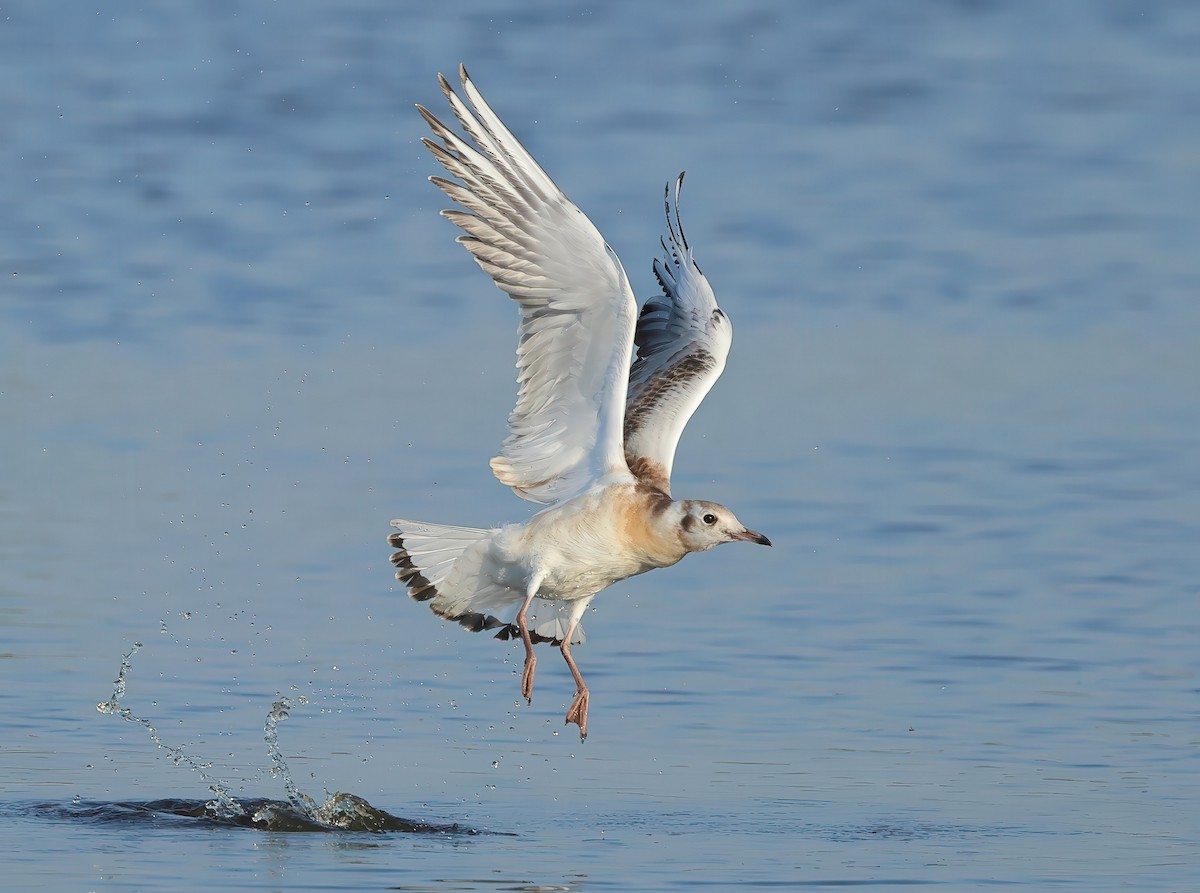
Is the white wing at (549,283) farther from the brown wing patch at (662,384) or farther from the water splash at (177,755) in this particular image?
the water splash at (177,755)

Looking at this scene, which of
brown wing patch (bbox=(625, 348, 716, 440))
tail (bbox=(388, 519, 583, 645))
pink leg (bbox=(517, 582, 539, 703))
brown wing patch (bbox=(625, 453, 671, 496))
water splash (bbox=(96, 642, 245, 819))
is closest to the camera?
water splash (bbox=(96, 642, 245, 819))

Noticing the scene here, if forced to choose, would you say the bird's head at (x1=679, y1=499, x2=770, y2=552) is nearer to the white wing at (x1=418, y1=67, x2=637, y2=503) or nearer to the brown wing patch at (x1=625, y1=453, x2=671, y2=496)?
the white wing at (x1=418, y1=67, x2=637, y2=503)

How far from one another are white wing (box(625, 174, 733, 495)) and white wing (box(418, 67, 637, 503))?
546 millimetres

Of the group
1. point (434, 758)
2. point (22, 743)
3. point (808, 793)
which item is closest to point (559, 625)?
point (434, 758)

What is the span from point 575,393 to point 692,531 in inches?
33.5

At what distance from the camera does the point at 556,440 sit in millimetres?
11602

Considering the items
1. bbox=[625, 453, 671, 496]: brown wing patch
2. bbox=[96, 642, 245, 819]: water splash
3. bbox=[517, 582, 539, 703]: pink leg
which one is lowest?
bbox=[96, 642, 245, 819]: water splash

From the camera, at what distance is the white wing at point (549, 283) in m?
10.8

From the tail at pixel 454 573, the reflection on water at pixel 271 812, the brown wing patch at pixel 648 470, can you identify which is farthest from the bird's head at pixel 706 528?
the reflection on water at pixel 271 812

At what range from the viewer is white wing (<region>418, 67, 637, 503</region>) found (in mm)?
10836

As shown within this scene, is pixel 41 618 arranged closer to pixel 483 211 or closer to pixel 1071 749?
pixel 483 211

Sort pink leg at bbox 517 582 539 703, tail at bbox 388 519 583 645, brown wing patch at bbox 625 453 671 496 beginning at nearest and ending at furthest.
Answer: pink leg at bbox 517 582 539 703
tail at bbox 388 519 583 645
brown wing patch at bbox 625 453 671 496

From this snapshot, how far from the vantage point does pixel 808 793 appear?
10.9m

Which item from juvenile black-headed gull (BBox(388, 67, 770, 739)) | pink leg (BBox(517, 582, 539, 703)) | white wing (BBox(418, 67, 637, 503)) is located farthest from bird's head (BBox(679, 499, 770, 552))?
pink leg (BBox(517, 582, 539, 703))
